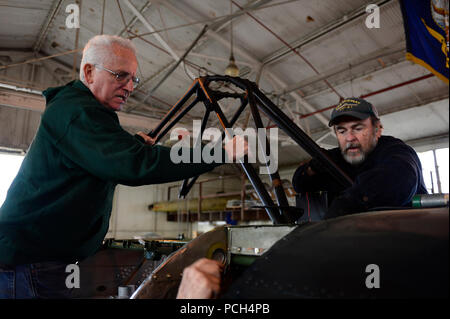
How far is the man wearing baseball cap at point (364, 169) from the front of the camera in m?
1.40

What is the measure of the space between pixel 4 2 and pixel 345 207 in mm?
8075

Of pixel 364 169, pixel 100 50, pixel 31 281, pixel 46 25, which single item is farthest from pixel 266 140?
pixel 46 25

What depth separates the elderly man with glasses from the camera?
107 cm

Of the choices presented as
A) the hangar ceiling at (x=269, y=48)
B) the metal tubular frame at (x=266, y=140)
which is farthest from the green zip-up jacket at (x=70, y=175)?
the hangar ceiling at (x=269, y=48)

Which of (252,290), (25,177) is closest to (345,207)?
(252,290)

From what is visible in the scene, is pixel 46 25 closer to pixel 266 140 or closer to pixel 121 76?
pixel 121 76

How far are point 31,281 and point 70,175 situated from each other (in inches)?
16.6

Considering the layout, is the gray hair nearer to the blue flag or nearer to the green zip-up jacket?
the green zip-up jacket

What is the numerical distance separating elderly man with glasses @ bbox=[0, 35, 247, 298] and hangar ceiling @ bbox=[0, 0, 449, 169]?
4.31m

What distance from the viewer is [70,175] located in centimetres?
117

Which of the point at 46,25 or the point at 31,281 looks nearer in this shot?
A: the point at 31,281

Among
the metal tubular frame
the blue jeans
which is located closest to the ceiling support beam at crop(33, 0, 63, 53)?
the metal tubular frame

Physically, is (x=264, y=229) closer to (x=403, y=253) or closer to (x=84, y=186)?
(x=403, y=253)

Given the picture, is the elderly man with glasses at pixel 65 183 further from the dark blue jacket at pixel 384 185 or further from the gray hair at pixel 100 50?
the dark blue jacket at pixel 384 185
